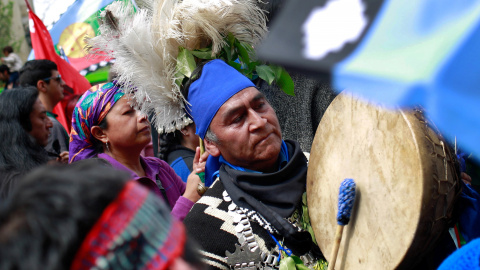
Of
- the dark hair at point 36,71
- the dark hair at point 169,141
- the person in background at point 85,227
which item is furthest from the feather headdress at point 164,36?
the dark hair at point 36,71

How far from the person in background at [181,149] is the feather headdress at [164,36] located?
41.6 inches

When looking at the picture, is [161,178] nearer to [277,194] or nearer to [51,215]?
[277,194]

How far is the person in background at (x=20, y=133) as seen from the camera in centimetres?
289

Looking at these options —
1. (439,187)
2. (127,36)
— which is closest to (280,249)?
(439,187)

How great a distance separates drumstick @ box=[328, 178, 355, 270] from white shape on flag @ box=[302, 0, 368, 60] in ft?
3.23

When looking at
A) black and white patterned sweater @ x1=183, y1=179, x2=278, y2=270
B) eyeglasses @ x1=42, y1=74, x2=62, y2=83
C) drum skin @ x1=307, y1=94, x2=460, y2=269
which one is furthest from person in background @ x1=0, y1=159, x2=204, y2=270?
eyeglasses @ x1=42, y1=74, x2=62, y2=83

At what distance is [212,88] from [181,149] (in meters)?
1.56

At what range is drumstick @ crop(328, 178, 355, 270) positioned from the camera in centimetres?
195

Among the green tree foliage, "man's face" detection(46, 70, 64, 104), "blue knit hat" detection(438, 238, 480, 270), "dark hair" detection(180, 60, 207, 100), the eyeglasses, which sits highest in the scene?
"blue knit hat" detection(438, 238, 480, 270)

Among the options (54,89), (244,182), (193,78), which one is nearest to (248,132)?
(244,182)

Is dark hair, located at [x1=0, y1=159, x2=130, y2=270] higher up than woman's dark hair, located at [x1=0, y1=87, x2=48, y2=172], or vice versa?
dark hair, located at [x1=0, y1=159, x2=130, y2=270]

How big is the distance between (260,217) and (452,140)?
985 millimetres

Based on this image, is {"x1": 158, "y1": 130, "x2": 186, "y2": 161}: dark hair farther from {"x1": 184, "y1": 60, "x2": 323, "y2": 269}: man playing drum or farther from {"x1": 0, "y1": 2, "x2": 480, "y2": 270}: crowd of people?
{"x1": 184, "y1": 60, "x2": 323, "y2": 269}: man playing drum

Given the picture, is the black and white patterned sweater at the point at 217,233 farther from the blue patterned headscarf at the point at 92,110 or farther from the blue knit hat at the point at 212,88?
the blue patterned headscarf at the point at 92,110
